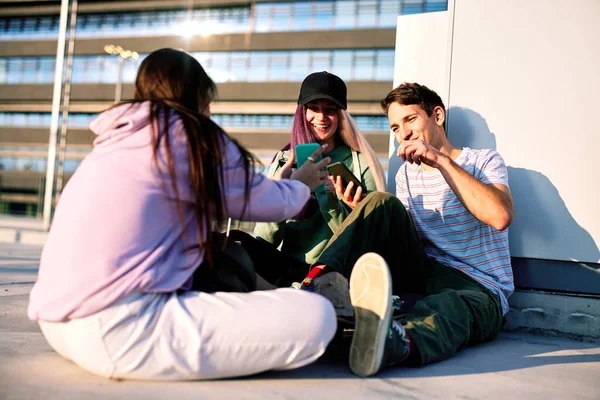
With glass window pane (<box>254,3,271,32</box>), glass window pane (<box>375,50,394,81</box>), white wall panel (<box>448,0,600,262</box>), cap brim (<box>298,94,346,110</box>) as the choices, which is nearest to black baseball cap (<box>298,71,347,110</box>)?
cap brim (<box>298,94,346,110</box>)

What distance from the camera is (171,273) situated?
1679 mm

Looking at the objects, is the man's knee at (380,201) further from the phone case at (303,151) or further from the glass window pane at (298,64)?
the glass window pane at (298,64)

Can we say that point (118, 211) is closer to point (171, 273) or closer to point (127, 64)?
point (171, 273)

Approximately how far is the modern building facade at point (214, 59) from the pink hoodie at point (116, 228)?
2311cm

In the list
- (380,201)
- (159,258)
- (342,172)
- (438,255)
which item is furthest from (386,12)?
(159,258)

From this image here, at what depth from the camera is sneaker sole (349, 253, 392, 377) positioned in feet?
5.82

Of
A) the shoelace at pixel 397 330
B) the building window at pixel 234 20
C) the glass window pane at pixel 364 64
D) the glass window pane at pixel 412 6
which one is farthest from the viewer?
the glass window pane at pixel 364 64

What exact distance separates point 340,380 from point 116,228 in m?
0.89

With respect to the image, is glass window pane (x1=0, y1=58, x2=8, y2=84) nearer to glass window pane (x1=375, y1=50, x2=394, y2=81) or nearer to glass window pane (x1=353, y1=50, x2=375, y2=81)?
glass window pane (x1=353, y1=50, x2=375, y2=81)

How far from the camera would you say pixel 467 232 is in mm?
2748

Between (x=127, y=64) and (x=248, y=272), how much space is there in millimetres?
28841

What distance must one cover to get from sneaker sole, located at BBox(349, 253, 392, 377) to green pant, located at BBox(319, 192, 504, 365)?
273 millimetres

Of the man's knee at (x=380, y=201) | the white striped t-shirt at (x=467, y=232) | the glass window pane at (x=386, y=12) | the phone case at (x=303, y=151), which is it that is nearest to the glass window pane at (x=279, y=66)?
the glass window pane at (x=386, y=12)

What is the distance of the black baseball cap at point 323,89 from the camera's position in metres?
3.06
